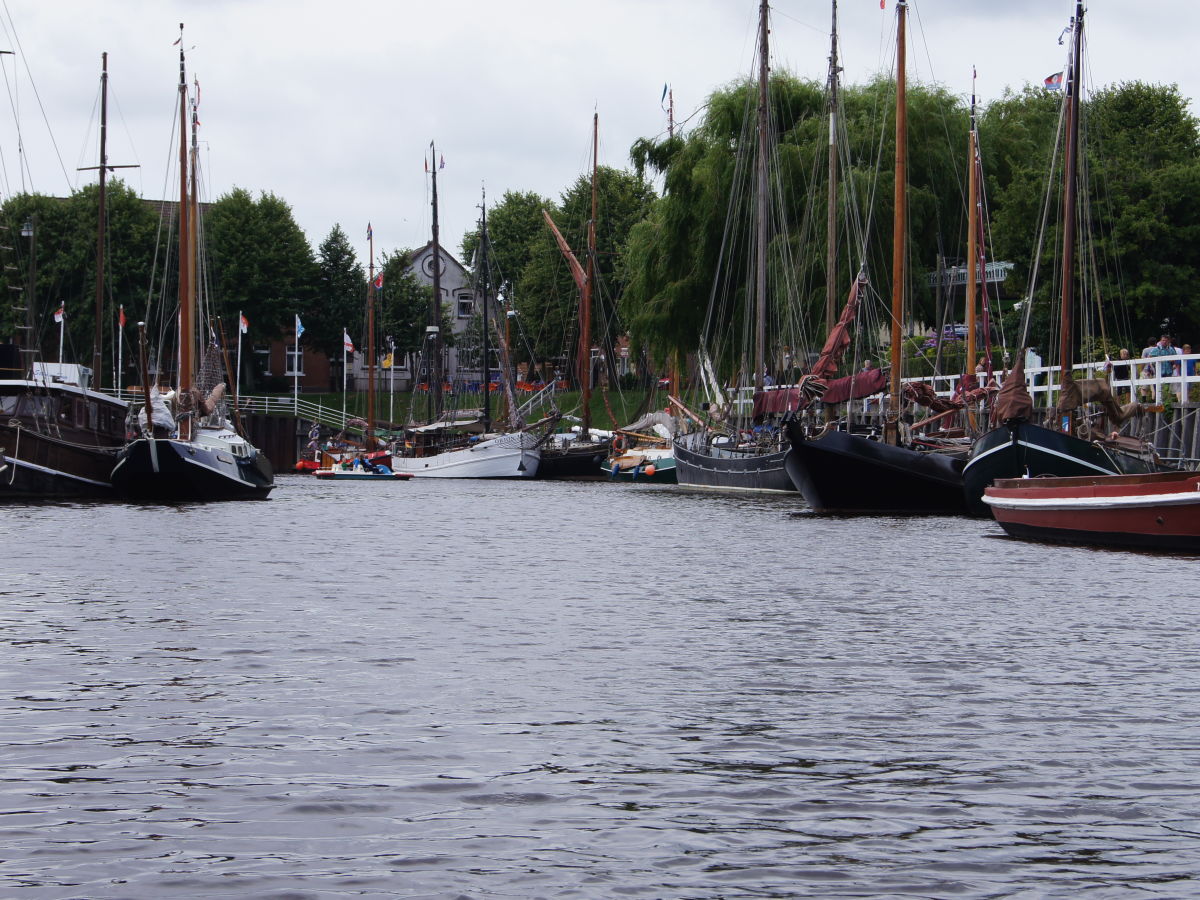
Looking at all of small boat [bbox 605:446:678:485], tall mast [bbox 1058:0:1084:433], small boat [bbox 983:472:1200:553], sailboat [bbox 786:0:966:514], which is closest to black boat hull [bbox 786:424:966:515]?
sailboat [bbox 786:0:966:514]

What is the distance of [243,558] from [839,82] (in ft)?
106

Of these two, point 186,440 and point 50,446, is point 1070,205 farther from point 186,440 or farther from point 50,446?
point 50,446

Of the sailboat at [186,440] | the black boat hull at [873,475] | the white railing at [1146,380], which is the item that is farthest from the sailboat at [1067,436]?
the sailboat at [186,440]

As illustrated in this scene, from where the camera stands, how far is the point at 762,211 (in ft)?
177

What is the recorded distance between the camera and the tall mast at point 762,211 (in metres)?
52.8

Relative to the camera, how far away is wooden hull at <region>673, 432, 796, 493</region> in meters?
52.2

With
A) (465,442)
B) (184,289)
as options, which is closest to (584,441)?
(465,442)

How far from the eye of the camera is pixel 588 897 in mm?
6902

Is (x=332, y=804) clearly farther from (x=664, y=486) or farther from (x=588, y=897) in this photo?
(x=664, y=486)

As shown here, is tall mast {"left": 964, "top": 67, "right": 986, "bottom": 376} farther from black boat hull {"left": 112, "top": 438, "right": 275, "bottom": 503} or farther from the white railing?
black boat hull {"left": 112, "top": 438, "right": 275, "bottom": 503}

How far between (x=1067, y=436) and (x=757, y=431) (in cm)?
2360

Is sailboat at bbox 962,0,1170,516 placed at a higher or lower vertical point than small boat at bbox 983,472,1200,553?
higher

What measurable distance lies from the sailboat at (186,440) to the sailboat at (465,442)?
2658 centimetres

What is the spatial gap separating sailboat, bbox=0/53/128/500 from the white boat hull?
31.4m
